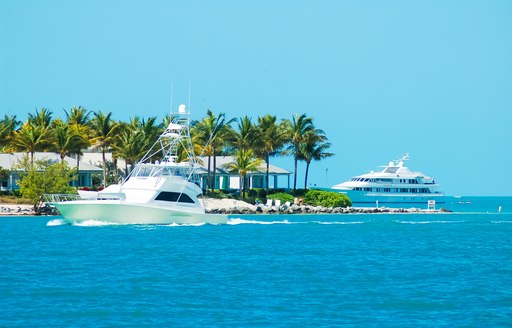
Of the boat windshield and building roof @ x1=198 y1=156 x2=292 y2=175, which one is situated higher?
building roof @ x1=198 y1=156 x2=292 y2=175

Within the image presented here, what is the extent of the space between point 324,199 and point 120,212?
1395 inches

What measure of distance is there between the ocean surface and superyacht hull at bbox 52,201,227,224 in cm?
59

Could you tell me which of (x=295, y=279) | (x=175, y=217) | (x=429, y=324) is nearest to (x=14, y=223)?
(x=175, y=217)

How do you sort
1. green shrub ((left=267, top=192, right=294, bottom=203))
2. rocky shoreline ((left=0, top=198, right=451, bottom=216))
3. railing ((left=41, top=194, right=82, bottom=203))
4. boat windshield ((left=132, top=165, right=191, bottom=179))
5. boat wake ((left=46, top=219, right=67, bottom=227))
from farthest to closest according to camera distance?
green shrub ((left=267, top=192, right=294, bottom=203))
rocky shoreline ((left=0, top=198, right=451, bottom=216))
boat wake ((left=46, top=219, right=67, bottom=227))
boat windshield ((left=132, top=165, right=191, bottom=179))
railing ((left=41, top=194, right=82, bottom=203))

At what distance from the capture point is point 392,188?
110 m

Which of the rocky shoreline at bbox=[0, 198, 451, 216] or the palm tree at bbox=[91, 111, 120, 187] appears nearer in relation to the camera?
the rocky shoreline at bbox=[0, 198, 451, 216]

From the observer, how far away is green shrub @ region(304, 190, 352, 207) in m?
86.4

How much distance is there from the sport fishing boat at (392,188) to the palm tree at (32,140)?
39.1 meters

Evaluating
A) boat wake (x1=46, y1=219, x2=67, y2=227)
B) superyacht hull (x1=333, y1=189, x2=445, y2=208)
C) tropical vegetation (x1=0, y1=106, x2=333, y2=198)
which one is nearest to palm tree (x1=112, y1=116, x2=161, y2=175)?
tropical vegetation (x1=0, y1=106, x2=333, y2=198)

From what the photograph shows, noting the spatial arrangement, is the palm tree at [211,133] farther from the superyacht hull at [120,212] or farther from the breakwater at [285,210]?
the superyacht hull at [120,212]

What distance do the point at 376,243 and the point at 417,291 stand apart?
20.2 meters

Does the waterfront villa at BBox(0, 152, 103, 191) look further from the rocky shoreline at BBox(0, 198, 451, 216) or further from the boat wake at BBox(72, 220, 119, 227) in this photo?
the boat wake at BBox(72, 220, 119, 227)

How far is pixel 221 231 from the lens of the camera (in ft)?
183

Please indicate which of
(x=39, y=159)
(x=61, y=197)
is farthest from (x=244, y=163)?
(x=61, y=197)
